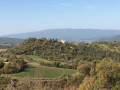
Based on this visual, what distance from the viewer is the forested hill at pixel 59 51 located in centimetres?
3941

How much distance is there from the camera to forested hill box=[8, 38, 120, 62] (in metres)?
39.4

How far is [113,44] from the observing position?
5331cm

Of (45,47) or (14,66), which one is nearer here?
(14,66)

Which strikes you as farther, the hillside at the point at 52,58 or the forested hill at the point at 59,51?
the forested hill at the point at 59,51

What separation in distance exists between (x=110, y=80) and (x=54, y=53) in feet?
92.3

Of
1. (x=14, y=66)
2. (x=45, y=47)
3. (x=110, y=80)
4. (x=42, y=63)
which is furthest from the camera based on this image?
(x=45, y=47)

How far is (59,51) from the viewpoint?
41906 millimetres

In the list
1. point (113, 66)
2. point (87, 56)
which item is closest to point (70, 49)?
point (87, 56)

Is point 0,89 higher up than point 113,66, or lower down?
higher up

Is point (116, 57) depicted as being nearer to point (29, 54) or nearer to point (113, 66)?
point (29, 54)

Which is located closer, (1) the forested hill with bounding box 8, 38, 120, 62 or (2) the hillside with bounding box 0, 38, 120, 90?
(2) the hillside with bounding box 0, 38, 120, 90

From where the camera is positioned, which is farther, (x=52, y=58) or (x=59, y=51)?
(x=59, y=51)

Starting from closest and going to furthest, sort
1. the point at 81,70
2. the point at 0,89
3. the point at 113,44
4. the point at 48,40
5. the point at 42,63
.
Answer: the point at 0,89
the point at 81,70
the point at 42,63
the point at 48,40
the point at 113,44

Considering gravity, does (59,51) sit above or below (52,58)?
above
